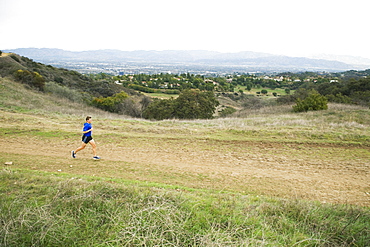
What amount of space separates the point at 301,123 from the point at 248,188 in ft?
37.8

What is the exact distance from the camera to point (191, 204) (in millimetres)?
4793

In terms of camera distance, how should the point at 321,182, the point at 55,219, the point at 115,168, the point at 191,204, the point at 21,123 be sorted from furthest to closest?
the point at 21,123
the point at 115,168
the point at 321,182
the point at 191,204
the point at 55,219

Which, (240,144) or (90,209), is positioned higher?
(90,209)

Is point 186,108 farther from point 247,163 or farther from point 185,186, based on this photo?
point 185,186

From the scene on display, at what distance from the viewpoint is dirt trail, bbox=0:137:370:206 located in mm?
7131

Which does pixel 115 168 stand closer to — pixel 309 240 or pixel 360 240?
pixel 309 240

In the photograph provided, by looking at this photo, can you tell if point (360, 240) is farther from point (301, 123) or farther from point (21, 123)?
point (21, 123)

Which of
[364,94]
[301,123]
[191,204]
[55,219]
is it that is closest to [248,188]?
[191,204]

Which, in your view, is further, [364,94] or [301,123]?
[364,94]

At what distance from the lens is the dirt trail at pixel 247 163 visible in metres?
7.13

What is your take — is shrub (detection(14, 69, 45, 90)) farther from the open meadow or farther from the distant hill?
the open meadow

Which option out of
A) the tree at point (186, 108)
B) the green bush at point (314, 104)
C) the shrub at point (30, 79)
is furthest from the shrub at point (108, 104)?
the green bush at point (314, 104)

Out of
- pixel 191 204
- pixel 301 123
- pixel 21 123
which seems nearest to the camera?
pixel 191 204

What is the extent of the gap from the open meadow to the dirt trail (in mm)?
42
